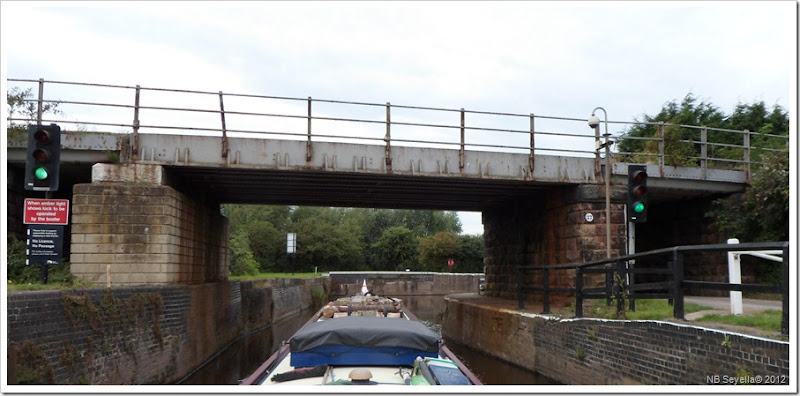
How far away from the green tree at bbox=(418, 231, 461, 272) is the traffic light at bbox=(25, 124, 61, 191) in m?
48.8

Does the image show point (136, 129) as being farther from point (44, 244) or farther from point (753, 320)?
point (753, 320)

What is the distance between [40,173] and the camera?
9.55 m

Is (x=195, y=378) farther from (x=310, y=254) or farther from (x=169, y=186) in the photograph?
(x=310, y=254)

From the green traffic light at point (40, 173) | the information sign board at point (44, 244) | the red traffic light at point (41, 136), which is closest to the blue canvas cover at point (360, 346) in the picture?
the green traffic light at point (40, 173)

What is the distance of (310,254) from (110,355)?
48687 mm

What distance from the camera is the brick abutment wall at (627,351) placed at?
667 cm

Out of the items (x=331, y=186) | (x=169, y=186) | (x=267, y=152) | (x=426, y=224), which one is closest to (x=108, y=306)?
(x=169, y=186)

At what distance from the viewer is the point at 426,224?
246 ft

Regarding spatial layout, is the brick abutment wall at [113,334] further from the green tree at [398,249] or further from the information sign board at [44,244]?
the green tree at [398,249]

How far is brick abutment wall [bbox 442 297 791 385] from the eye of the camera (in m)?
6.67

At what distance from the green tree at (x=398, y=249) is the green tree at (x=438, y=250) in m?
5.62
